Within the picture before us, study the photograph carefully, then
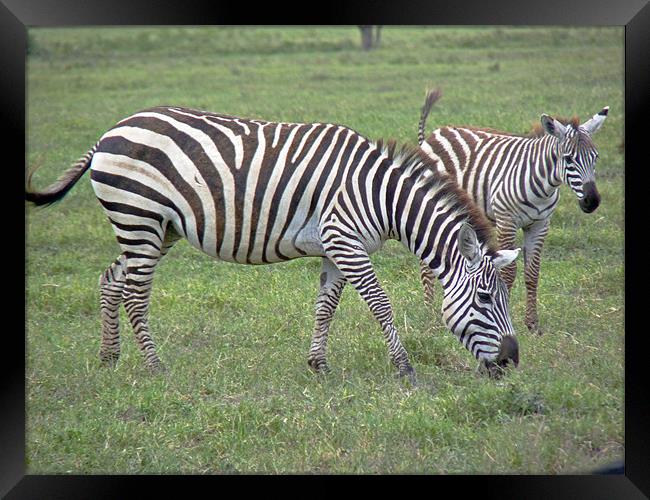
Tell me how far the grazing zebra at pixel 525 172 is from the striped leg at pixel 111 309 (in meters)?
2.63

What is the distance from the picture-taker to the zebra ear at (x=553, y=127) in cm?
761

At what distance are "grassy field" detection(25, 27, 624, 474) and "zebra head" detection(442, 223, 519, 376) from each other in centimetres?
19

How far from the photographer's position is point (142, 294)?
6.99m

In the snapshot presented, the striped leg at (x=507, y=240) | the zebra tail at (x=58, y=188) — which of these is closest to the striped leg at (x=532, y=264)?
the striped leg at (x=507, y=240)

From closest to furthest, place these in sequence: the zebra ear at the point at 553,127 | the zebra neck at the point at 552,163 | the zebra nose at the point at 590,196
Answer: the zebra nose at the point at 590,196 → the zebra ear at the point at 553,127 → the zebra neck at the point at 552,163

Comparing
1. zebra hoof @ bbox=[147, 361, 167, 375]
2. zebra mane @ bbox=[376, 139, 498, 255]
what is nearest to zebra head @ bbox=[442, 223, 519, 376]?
zebra mane @ bbox=[376, 139, 498, 255]

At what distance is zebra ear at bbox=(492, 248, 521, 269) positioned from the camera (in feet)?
20.1

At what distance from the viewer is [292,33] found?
65.0ft

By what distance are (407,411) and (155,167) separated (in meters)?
2.60

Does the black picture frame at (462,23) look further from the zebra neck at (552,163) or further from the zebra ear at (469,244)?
the zebra neck at (552,163)

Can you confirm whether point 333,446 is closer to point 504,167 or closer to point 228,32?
point 504,167

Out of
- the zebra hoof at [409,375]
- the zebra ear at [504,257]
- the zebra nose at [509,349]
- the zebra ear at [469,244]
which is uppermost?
the zebra ear at [469,244]

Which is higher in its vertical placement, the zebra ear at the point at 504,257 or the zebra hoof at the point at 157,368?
the zebra ear at the point at 504,257
